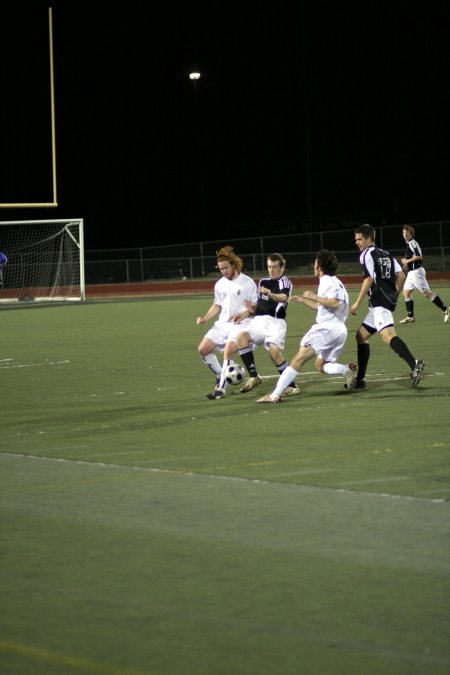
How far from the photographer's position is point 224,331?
14039 millimetres

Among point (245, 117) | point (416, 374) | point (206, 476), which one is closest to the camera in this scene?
point (206, 476)

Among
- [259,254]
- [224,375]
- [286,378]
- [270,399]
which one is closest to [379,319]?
[286,378]

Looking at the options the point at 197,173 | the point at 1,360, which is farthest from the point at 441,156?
the point at 1,360

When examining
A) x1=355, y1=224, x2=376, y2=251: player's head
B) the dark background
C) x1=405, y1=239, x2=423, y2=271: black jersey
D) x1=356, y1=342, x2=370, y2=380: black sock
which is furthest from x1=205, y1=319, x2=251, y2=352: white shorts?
the dark background

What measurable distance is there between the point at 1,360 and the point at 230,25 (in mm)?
51683

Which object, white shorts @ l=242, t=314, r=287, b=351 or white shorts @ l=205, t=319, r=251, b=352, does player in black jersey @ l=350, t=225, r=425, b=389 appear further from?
white shorts @ l=205, t=319, r=251, b=352

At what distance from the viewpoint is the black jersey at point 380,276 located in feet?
44.7

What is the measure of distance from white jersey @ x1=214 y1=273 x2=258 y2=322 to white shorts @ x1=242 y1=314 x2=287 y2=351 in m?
0.22

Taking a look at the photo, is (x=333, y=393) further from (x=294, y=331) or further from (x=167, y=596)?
(x=294, y=331)

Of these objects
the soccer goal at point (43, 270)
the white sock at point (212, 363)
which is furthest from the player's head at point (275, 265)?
the soccer goal at point (43, 270)

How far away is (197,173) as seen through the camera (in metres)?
69.2

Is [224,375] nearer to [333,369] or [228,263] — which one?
[333,369]

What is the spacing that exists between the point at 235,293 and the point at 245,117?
56123mm

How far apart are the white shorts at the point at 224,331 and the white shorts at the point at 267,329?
0.33 feet
